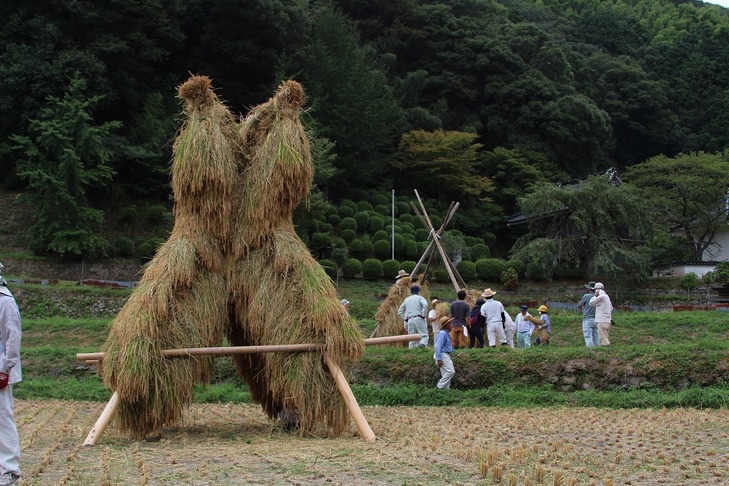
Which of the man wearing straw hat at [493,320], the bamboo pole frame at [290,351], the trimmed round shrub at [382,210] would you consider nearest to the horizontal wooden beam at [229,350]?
the bamboo pole frame at [290,351]

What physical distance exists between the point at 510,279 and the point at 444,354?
93.8ft

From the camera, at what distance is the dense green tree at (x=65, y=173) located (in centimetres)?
3822

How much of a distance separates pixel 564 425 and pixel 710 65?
69949 mm

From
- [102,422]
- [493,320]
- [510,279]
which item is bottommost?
[102,422]

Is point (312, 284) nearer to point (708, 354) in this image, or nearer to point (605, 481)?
point (605, 481)

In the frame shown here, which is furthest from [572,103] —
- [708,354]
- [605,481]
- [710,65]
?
[605,481]

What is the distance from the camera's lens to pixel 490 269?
150ft

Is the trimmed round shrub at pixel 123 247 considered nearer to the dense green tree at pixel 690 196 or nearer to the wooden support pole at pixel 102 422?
the dense green tree at pixel 690 196

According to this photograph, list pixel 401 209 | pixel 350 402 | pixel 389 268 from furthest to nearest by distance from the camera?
pixel 401 209 < pixel 389 268 < pixel 350 402

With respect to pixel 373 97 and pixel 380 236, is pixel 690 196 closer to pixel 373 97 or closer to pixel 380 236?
pixel 380 236

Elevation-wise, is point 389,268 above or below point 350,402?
above

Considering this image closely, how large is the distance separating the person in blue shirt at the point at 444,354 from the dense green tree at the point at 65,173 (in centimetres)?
2595

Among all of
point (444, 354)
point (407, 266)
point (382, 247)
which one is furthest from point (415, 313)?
point (382, 247)

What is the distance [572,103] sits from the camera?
62969mm
